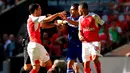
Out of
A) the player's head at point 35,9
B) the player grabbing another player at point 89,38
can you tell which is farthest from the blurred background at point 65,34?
the player's head at point 35,9

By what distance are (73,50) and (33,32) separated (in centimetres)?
135

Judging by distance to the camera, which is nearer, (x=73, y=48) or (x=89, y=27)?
(x=89, y=27)

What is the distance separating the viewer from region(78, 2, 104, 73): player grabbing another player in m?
12.5

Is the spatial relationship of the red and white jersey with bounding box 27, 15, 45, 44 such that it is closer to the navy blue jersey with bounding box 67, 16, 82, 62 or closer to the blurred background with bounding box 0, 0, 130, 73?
the navy blue jersey with bounding box 67, 16, 82, 62

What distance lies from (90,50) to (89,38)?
259mm

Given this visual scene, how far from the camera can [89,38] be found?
12.6m

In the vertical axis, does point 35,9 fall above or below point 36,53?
above

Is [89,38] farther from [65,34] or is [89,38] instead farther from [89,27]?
[65,34]

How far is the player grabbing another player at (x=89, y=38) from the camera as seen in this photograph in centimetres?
1253

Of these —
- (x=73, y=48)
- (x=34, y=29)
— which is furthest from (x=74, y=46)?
(x=34, y=29)

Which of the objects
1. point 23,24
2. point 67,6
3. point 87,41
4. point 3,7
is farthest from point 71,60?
point 3,7

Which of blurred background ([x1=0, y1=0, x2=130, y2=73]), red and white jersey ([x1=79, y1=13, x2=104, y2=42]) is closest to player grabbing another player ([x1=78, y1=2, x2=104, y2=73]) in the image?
red and white jersey ([x1=79, y1=13, x2=104, y2=42])

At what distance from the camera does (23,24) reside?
2105 cm

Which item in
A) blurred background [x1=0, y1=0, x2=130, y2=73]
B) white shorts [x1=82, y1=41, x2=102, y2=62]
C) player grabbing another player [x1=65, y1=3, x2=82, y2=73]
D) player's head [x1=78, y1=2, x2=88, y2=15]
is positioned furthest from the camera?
blurred background [x1=0, y1=0, x2=130, y2=73]
